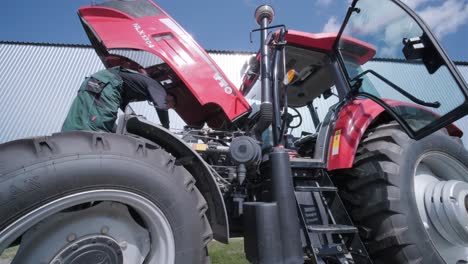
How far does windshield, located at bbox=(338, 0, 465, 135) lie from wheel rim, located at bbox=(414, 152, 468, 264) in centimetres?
44

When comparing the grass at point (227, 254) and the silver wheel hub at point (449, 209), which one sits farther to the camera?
the grass at point (227, 254)

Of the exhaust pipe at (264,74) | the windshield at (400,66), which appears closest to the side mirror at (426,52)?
the windshield at (400,66)

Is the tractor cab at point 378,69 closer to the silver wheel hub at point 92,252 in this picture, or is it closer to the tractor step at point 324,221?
the tractor step at point 324,221

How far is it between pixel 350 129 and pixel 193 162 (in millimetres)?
1338

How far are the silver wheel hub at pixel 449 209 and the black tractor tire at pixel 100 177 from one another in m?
1.81

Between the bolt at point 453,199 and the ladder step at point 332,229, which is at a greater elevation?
the bolt at point 453,199

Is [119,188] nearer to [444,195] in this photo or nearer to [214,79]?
[214,79]

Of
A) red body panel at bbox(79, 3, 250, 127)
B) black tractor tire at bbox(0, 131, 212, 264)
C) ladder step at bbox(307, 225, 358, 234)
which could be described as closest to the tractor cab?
red body panel at bbox(79, 3, 250, 127)

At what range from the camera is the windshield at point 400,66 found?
6.27ft

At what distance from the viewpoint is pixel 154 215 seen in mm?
1379

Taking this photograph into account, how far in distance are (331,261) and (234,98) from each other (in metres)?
1.52

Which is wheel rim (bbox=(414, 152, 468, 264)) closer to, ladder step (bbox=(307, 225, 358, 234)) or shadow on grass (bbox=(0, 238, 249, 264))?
ladder step (bbox=(307, 225, 358, 234))

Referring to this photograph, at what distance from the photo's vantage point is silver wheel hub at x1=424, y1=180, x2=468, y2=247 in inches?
73.7

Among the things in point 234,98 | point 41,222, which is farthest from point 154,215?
point 234,98
